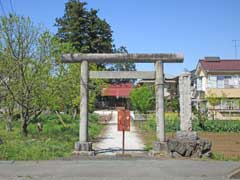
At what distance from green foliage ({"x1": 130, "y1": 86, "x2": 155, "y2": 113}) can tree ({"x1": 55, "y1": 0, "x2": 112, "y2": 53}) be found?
28.2 feet

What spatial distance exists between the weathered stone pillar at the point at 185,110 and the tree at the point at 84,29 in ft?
117

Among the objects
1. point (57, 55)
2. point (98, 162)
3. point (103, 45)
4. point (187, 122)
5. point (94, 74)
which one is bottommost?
point (98, 162)

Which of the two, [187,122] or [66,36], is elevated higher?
[66,36]

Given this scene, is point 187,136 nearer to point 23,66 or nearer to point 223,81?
point 23,66

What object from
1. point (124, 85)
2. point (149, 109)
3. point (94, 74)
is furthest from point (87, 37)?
point (94, 74)

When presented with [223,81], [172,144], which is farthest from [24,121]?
[223,81]

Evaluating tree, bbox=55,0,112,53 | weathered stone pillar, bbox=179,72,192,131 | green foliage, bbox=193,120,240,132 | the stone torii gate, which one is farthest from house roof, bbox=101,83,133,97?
weathered stone pillar, bbox=179,72,192,131

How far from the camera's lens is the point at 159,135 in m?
14.5

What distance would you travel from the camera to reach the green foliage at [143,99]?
146 ft

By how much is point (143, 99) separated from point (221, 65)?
10.8 meters

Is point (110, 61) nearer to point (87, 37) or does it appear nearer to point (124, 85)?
point (87, 37)

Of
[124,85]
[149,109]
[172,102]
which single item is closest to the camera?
[172,102]

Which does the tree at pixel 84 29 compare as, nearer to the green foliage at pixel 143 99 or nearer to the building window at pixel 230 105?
the green foliage at pixel 143 99

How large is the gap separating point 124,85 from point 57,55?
4724cm
